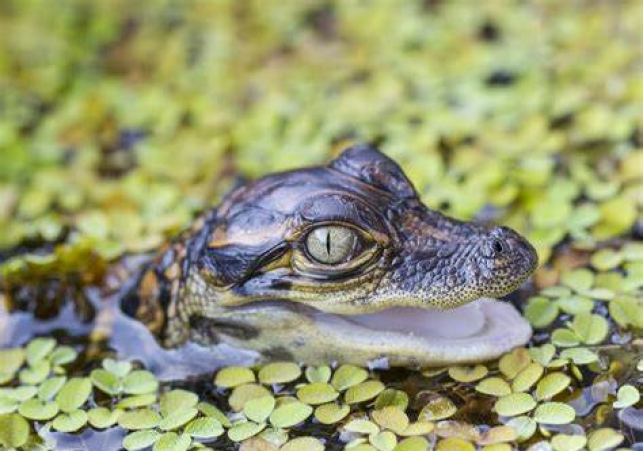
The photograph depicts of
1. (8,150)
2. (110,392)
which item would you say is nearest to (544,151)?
(110,392)

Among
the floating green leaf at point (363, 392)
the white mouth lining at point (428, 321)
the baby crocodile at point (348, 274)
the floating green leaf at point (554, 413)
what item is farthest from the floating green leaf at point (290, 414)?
the floating green leaf at point (554, 413)

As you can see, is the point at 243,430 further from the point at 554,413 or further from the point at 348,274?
the point at 554,413

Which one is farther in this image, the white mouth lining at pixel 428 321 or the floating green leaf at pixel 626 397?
the white mouth lining at pixel 428 321

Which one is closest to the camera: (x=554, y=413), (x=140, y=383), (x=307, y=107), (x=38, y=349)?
(x=554, y=413)

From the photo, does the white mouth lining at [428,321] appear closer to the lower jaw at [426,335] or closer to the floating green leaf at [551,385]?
the lower jaw at [426,335]

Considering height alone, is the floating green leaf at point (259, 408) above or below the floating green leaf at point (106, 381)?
above

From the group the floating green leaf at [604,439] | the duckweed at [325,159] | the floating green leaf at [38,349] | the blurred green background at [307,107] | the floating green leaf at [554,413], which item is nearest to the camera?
the floating green leaf at [604,439]

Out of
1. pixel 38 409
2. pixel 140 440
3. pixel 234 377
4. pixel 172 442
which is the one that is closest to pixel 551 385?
pixel 234 377

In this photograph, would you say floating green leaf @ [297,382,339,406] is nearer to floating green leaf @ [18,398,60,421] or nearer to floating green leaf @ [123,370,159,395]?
floating green leaf @ [123,370,159,395]
